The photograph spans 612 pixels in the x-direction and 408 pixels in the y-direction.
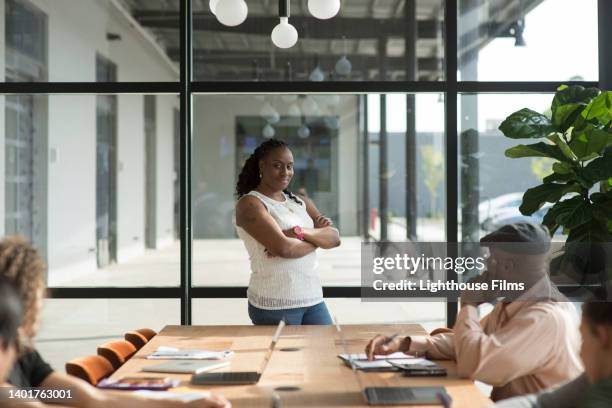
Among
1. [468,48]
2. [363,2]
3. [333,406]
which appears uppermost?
[363,2]

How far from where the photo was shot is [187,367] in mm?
3092

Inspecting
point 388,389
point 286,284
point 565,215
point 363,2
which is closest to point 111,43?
point 363,2

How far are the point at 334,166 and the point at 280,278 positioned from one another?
7.41ft

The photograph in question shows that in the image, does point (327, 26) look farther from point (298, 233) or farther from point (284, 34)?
point (298, 233)

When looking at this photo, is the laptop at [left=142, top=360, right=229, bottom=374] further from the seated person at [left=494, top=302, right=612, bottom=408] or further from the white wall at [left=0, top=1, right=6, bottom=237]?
the white wall at [left=0, top=1, right=6, bottom=237]

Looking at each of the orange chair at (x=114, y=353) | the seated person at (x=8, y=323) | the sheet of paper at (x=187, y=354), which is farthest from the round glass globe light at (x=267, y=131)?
the seated person at (x=8, y=323)

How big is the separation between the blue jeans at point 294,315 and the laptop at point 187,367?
936 millimetres

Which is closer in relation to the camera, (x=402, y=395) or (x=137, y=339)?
(x=402, y=395)

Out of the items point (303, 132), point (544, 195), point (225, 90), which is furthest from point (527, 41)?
point (225, 90)

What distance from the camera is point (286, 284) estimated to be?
4.12m

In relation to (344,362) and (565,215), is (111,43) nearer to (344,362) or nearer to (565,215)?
(565,215)

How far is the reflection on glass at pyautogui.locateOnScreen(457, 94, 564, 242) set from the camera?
18.5ft

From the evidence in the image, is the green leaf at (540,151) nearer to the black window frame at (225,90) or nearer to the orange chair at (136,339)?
the black window frame at (225,90)

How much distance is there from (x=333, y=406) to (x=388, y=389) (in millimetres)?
240
